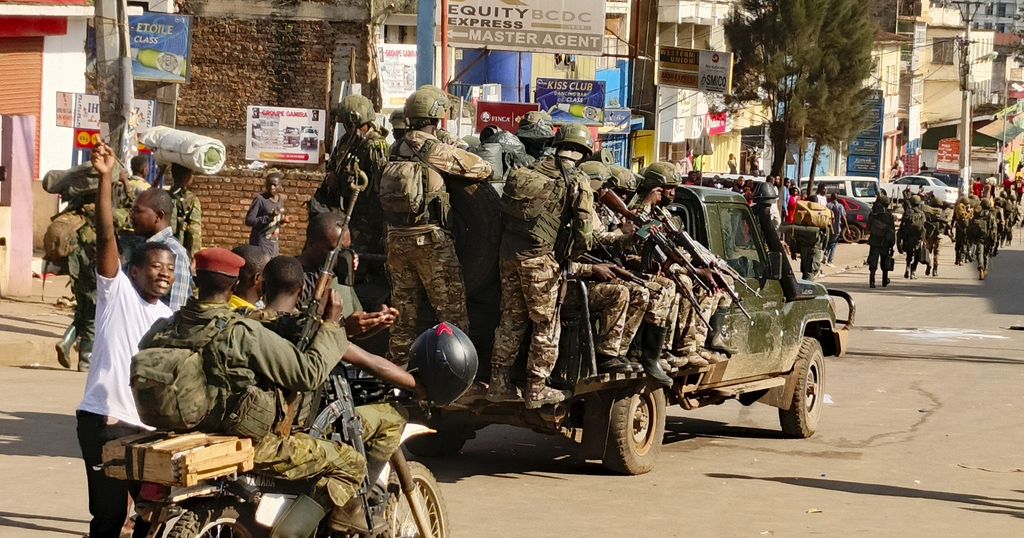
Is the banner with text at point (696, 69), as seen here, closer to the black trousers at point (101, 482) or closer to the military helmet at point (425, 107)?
the military helmet at point (425, 107)

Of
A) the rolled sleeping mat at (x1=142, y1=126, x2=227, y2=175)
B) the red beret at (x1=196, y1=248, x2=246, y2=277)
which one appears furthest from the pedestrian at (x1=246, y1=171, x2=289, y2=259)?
the red beret at (x1=196, y1=248, x2=246, y2=277)

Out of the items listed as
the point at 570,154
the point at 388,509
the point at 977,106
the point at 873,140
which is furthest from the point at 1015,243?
the point at 977,106

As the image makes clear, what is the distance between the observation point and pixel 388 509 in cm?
610

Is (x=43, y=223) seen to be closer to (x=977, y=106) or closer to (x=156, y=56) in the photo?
(x=156, y=56)

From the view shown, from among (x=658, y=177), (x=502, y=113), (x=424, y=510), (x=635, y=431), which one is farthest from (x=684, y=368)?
(x=502, y=113)

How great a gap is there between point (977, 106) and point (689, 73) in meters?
80.3

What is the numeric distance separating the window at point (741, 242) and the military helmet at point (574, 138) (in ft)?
6.10

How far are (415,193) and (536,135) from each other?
1391mm

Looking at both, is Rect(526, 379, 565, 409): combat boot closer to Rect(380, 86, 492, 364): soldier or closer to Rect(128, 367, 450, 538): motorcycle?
Rect(380, 86, 492, 364): soldier

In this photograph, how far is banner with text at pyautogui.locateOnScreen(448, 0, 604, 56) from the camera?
2159 centimetres

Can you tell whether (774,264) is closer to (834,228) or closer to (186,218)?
(186,218)

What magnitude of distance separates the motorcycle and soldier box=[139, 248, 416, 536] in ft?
0.30

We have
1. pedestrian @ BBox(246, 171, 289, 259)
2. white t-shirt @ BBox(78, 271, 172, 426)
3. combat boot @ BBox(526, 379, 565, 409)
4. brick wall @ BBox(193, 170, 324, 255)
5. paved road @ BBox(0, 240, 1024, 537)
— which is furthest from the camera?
brick wall @ BBox(193, 170, 324, 255)

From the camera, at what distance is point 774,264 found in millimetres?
11242
